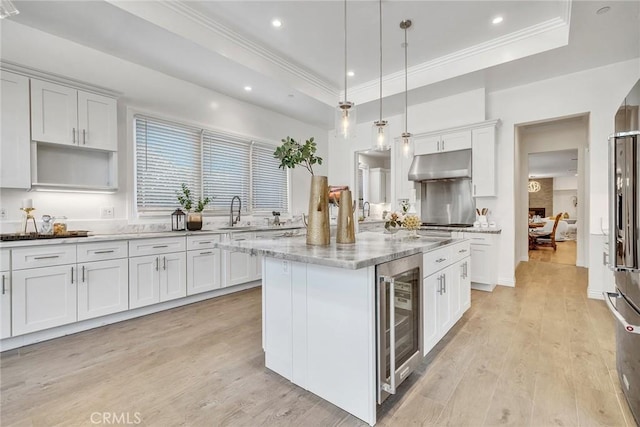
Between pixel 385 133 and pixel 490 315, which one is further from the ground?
pixel 385 133

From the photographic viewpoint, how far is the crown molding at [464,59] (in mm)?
3312

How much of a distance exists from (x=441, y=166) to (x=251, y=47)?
10.9 ft

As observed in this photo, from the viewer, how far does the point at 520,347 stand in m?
2.40

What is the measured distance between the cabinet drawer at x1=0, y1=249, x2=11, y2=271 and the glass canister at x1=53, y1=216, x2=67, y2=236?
356 millimetres

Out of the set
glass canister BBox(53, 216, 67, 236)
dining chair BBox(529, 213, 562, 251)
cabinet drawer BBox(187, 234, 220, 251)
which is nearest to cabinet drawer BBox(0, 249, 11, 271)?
glass canister BBox(53, 216, 67, 236)

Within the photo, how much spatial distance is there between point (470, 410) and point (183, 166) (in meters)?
4.18

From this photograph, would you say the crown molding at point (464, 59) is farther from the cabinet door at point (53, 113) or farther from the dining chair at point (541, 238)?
the dining chair at point (541, 238)

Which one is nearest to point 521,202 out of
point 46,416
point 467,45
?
point 467,45

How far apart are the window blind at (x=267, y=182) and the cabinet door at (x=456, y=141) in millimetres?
2925

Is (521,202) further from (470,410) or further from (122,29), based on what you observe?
(122,29)

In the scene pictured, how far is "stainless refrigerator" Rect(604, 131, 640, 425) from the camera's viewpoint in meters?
1.42

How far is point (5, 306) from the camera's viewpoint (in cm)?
236

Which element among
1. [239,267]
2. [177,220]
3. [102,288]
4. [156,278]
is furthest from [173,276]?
[239,267]

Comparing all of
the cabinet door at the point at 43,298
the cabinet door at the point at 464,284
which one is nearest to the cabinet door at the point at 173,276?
the cabinet door at the point at 43,298
